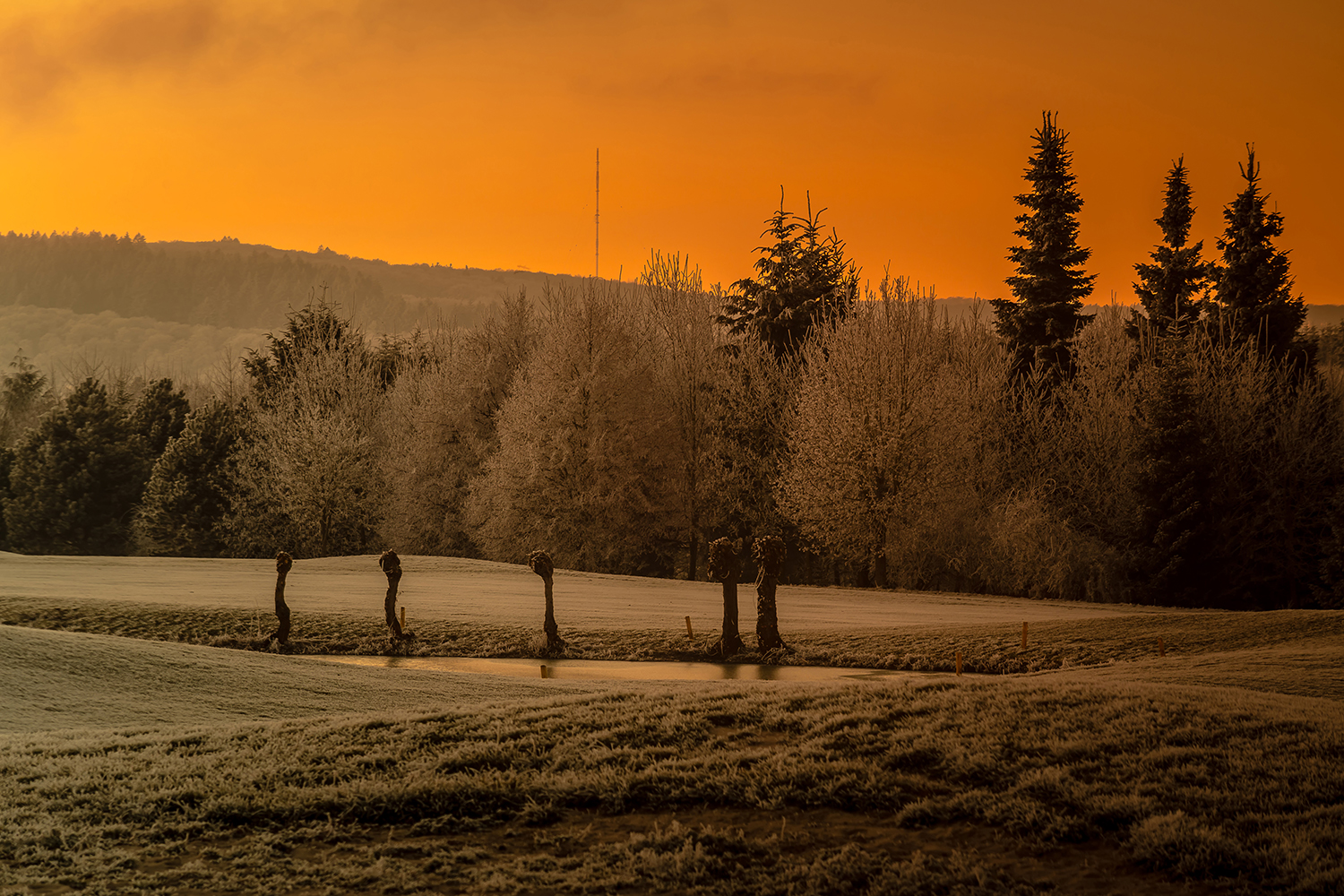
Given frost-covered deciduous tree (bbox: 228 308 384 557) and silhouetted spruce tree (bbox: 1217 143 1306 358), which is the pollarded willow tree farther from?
frost-covered deciduous tree (bbox: 228 308 384 557)

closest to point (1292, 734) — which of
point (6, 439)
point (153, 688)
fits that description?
point (153, 688)

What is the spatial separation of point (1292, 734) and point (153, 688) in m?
14.8

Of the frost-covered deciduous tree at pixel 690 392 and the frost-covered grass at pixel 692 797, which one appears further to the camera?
the frost-covered deciduous tree at pixel 690 392

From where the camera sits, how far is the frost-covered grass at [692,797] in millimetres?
7988

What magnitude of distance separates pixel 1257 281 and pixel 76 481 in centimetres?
6540

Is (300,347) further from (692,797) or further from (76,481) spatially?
(692,797)

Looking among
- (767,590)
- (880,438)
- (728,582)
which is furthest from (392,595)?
(880,438)

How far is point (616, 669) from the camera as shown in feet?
73.3

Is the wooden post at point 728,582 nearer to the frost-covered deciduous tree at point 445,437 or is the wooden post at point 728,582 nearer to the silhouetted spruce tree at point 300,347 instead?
the frost-covered deciduous tree at point 445,437

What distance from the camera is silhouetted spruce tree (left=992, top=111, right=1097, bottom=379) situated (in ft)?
171

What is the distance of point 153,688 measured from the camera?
619 inches

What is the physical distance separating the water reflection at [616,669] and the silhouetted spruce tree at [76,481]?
47.5 m

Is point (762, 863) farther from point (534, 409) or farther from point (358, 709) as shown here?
point (534, 409)

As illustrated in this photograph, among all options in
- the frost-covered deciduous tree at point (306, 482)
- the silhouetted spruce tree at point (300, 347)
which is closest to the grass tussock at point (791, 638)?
the frost-covered deciduous tree at point (306, 482)
